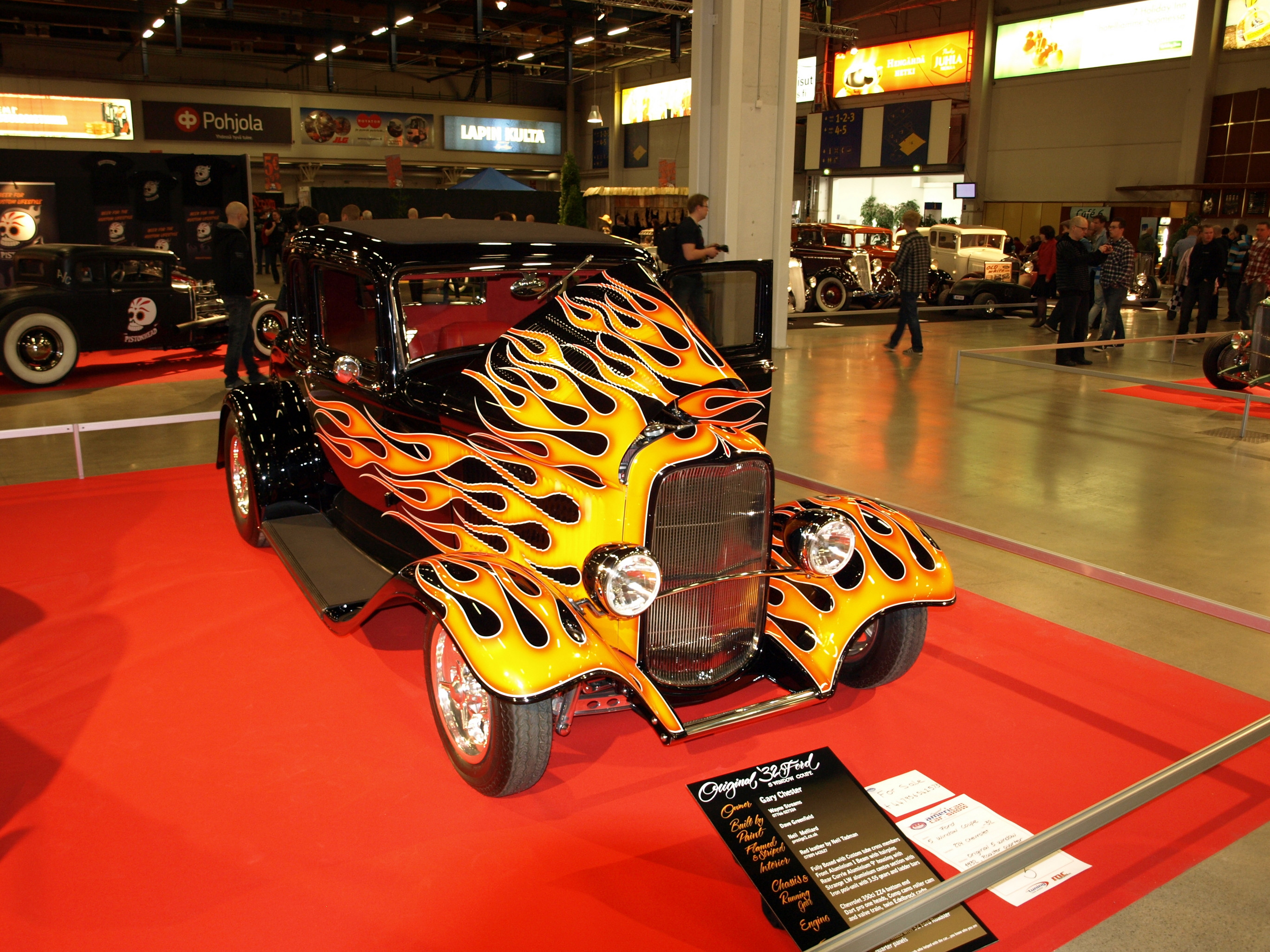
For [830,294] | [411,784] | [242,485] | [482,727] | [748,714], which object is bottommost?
[411,784]

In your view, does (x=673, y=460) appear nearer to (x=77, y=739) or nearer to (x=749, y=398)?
(x=749, y=398)

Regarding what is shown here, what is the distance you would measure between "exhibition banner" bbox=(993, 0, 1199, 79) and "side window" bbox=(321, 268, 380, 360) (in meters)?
21.8

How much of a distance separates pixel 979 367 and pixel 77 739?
985cm

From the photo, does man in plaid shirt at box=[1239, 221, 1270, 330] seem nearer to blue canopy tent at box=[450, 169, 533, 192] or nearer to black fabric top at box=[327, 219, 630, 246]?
black fabric top at box=[327, 219, 630, 246]

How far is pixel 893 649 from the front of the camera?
128 inches

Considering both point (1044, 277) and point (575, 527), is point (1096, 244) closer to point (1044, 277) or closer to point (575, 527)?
point (1044, 277)

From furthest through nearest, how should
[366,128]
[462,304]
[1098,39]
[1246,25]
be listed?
[366,128]
[1098,39]
[1246,25]
[462,304]

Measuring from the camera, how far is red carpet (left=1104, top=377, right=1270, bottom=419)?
839cm

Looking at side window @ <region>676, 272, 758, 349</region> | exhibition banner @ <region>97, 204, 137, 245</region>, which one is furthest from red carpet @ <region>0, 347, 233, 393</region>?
side window @ <region>676, 272, 758, 349</region>

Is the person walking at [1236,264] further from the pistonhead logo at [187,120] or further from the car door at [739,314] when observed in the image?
the pistonhead logo at [187,120]

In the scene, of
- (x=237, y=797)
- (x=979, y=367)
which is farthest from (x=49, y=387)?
(x=979, y=367)

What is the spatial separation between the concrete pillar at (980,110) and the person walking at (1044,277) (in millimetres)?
10607

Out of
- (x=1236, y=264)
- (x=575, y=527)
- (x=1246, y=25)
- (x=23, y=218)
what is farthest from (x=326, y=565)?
(x=1246, y=25)

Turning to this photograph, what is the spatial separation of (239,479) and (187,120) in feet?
80.8
